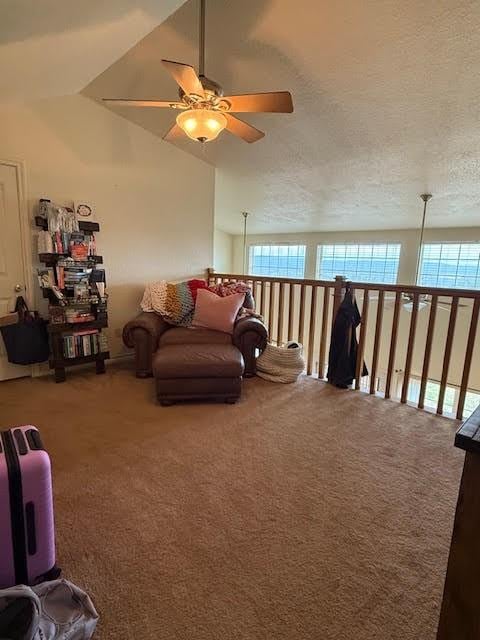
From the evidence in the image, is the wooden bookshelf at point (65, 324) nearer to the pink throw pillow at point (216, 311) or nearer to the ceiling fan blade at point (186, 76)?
the pink throw pillow at point (216, 311)

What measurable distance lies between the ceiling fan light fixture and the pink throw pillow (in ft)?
5.35

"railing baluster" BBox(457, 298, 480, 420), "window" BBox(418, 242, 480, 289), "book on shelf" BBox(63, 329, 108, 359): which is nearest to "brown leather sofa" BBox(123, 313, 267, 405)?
"book on shelf" BBox(63, 329, 108, 359)

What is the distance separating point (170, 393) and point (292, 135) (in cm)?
274

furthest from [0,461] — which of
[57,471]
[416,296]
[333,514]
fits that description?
[416,296]

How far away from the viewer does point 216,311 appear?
3377 millimetres

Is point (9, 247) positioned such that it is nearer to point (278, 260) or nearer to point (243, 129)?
point (243, 129)

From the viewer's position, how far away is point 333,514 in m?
A: 1.60

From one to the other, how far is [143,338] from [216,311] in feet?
2.49

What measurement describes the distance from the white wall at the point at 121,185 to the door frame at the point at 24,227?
1.7 inches

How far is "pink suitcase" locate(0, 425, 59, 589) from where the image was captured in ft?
3.71

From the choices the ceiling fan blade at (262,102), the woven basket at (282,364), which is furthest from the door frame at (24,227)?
the woven basket at (282,364)

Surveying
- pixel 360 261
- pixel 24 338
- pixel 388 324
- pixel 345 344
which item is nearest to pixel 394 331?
pixel 345 344

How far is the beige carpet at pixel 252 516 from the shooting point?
1.15 meters

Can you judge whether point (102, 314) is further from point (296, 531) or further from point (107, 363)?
point (296, 531)
